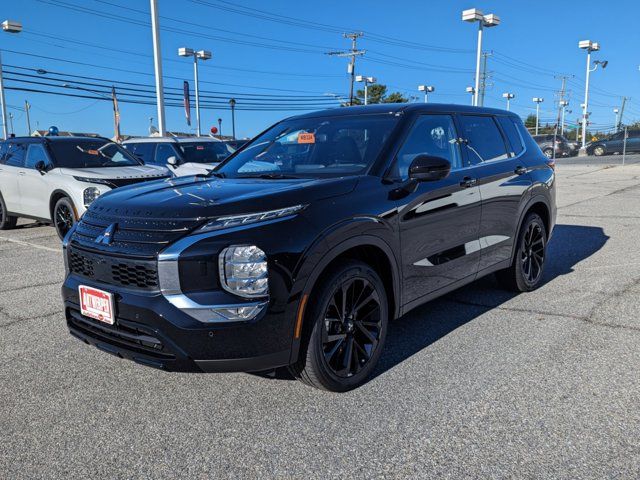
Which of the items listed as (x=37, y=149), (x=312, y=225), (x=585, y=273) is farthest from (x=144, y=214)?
(x=37, y=149)

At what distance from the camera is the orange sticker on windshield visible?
4231mm

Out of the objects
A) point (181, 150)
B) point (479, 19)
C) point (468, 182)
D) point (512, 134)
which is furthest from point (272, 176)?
point (479, 19)

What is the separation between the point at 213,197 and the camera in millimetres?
3189

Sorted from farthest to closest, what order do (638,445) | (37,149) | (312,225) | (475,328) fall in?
(37,149), (475,328), (312,225), (638,445)

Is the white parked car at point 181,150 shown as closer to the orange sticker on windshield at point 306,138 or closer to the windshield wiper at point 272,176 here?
the orange sticker on windshield at point 306,138

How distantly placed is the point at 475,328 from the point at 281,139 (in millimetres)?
2135

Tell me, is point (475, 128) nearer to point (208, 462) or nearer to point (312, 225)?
point (312, 225)

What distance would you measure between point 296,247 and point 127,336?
40.1 inches

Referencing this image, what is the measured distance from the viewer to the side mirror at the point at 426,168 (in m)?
3.57

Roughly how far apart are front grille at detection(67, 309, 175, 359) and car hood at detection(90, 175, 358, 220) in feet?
1.97

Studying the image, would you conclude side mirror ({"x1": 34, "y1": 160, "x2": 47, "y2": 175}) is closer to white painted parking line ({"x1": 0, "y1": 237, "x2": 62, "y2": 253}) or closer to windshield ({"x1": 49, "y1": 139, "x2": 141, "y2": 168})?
windshield ({"x1": 49, "y1": 139, "x2": 141, "y2": 168})

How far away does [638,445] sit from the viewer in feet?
8.91

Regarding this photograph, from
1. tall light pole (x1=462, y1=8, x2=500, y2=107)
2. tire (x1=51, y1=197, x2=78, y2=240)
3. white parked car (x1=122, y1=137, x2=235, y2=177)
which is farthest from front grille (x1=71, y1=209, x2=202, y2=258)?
tall light pole (x1=462, y1=8, x2=500, y2=107)

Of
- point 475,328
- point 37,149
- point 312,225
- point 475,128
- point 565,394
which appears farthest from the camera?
point 37,149
